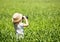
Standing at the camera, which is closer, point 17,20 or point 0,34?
point 17,20

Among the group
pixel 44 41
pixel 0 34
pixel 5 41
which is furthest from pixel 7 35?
pixel 44 41

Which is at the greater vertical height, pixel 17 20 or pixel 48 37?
pixel 17 20

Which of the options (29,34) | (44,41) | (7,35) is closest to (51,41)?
(44,41)

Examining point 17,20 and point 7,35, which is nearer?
point 17,20

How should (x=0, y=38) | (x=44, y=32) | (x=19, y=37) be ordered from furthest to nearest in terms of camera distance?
(x=44, y=32), (x=0, y=38), (x=19, y=37)

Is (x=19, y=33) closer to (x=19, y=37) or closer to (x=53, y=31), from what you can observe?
(x=19, y=37)

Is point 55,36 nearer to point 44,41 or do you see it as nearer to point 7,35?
point 44,41

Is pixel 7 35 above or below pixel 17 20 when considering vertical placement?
below

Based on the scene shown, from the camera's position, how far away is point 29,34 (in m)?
10.3

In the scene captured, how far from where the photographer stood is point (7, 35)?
10375 millimetres

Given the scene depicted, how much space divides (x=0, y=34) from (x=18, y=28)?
133 centimetres

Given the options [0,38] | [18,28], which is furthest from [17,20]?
[0,38]

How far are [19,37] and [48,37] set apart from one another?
1.36 metres

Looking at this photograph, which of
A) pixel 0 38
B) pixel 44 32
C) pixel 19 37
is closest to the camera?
pixel 19 37
